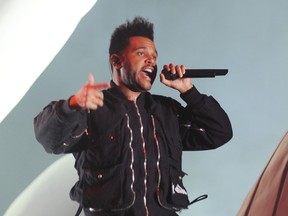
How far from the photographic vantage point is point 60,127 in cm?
71

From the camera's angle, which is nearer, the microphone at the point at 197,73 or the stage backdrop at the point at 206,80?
the microphone at the point at 197,73

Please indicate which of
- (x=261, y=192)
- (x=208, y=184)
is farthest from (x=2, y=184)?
(x=261, y=192)

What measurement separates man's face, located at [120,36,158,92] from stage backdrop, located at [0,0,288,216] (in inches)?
15.2

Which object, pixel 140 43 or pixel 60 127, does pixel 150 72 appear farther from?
pixel 60 127

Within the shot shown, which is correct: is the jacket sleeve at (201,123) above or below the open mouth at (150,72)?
below

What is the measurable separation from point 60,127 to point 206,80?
69 cm

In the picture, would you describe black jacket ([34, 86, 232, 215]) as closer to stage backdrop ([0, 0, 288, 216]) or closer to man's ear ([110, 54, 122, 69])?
man's ear ([110, 54, 122, 69])

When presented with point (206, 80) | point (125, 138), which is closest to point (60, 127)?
point (125, 138)

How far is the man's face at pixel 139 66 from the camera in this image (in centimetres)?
85

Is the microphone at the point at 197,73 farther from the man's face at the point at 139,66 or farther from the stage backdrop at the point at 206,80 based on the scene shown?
the stage backdrop at the point at 206,80

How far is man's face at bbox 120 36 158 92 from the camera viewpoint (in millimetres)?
850

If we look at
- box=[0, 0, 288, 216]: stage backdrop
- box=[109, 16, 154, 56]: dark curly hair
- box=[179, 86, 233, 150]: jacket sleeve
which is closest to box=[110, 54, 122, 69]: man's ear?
box=[109, 16, 154, 56]: dark curly hair

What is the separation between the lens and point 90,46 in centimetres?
135

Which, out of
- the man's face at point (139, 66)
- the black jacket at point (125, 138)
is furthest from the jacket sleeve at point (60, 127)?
the man's face at point (139, 66)
